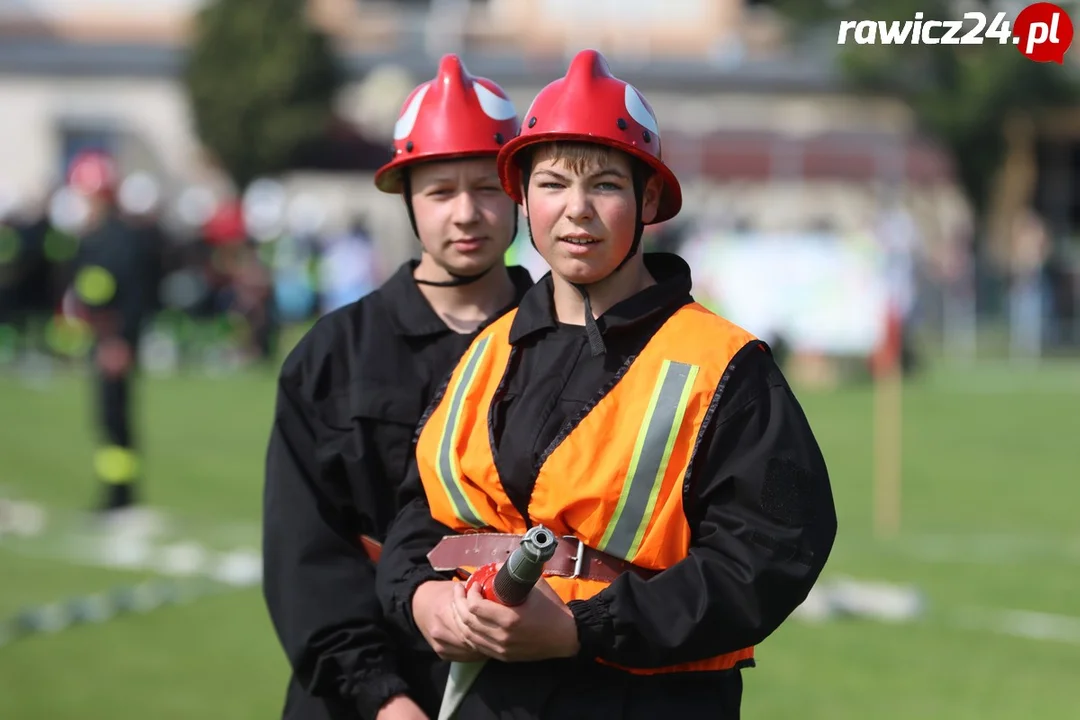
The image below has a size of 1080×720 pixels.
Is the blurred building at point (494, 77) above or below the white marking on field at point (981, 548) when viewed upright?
above

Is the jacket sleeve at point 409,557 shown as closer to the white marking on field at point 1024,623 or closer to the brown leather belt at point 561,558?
the brown leather belt at point 561,558

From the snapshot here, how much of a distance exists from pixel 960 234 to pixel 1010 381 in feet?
42.0

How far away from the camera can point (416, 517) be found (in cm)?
371

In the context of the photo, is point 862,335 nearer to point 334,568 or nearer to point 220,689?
point 220,689

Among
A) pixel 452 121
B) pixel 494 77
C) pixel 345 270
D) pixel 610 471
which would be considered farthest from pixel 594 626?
pixel 494 77

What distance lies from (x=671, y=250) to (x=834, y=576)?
36.7ft

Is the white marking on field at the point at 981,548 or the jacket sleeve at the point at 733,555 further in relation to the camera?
the white marking on field at the point at 981,548

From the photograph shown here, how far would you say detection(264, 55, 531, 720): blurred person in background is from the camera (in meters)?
3.98

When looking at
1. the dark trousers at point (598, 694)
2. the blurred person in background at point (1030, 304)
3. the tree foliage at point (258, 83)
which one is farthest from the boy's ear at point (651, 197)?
the tree foliage at point (258, 83)

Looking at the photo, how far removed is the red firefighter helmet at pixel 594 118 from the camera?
11.3 feet

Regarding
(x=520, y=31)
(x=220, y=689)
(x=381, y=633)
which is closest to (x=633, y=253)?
(x=381, y=633)

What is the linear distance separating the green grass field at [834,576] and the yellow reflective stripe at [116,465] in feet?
1.60

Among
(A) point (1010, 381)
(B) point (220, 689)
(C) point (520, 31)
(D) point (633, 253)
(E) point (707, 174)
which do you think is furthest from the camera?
(C) point (520, 31)

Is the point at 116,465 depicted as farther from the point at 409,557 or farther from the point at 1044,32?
the point at 409,557
